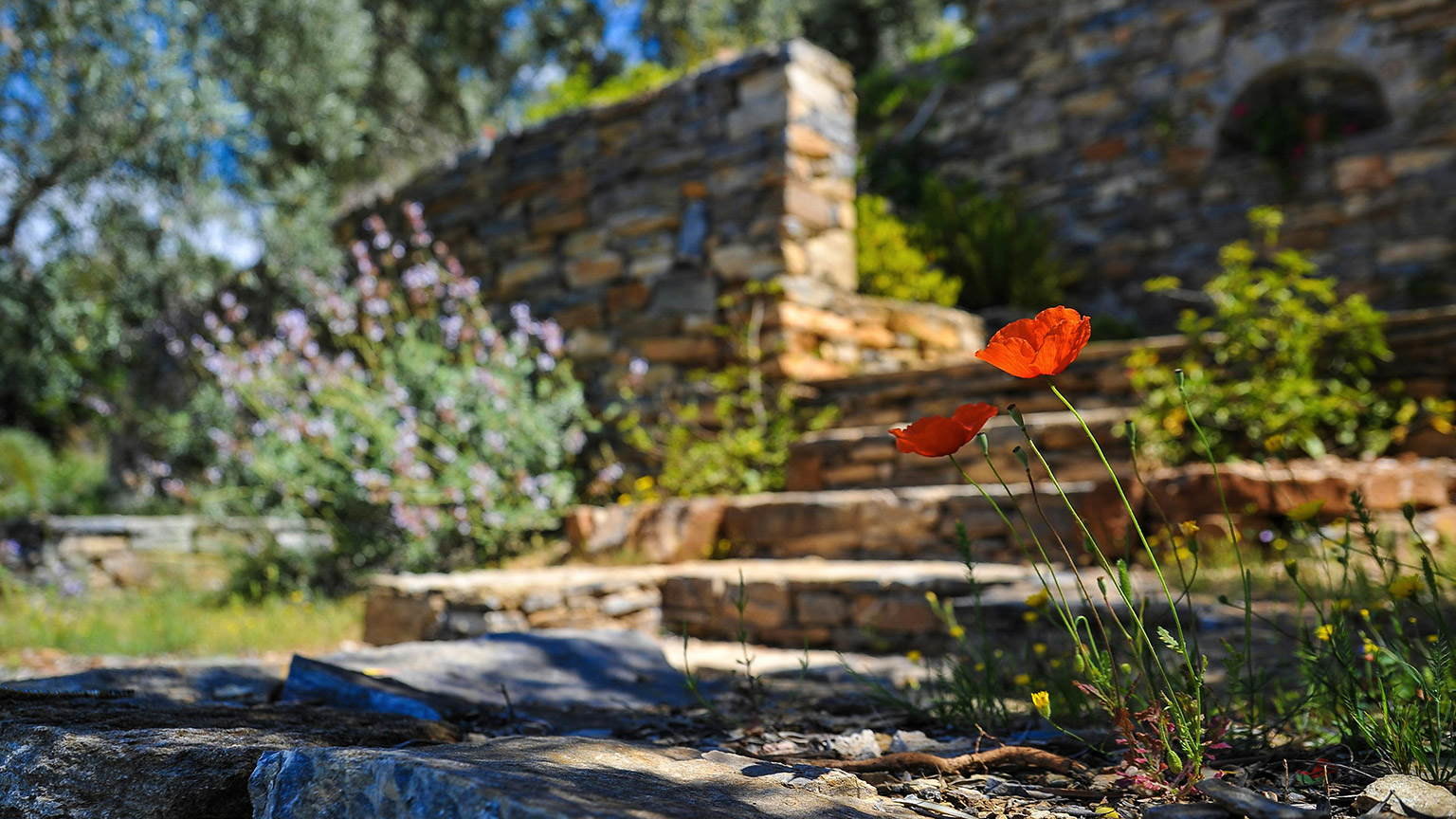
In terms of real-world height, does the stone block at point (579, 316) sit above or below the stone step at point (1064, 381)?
above

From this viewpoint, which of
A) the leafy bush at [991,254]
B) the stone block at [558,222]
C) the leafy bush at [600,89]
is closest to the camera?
the stone block at [558,222]

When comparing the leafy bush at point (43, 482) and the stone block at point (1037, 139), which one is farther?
the stone block at point (1037, 139)

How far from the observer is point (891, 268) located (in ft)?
18.9

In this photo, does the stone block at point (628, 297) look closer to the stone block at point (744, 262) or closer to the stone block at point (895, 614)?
the stone block at point (744, 262)

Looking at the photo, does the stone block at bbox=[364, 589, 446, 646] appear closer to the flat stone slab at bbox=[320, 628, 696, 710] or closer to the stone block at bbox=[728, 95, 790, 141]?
the flat stone slab at bbox=[320, 628, 696, 710]

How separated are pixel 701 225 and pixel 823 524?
2.01 metres

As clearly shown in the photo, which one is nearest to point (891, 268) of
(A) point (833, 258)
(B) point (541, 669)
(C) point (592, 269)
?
(A) point (833, 258)

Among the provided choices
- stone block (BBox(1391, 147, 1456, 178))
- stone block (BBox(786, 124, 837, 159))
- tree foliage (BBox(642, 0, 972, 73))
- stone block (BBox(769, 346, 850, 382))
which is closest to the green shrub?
stone block (BBox(786, 124, 837, 159))

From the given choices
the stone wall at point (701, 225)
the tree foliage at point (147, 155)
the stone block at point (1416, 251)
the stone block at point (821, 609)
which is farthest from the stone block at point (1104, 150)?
the tree foliage at point (147, 155)

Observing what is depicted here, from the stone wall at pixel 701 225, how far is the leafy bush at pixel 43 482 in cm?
387

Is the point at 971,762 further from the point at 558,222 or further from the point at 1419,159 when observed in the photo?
the point at 1419,159

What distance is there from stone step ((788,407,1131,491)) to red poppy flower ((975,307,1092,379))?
8.35 ft

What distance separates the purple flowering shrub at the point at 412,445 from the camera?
4.46 meters

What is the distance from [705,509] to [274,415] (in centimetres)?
236
